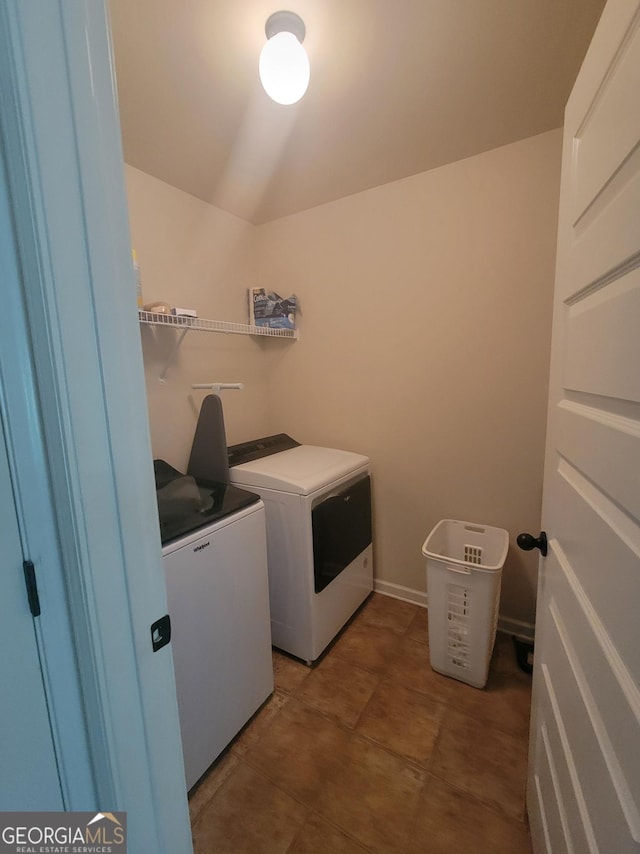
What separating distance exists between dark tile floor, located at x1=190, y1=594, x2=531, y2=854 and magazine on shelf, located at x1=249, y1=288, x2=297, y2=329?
189 centimetres

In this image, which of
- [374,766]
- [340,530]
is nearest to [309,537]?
[340,530]

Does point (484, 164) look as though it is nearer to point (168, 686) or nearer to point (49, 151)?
point (49, 151)

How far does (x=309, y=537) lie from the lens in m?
1.58

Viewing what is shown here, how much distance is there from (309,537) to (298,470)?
1.07ft

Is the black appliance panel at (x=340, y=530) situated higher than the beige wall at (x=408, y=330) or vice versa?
the beige wall at (x=408, y=330)

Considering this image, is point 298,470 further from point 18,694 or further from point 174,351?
point 18,694

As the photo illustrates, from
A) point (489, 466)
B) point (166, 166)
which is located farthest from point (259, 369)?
point (489, 466)

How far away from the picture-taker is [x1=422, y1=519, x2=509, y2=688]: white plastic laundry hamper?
148cm

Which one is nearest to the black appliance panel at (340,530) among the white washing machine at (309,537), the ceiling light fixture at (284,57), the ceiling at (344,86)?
the white washing machine at (309,537)

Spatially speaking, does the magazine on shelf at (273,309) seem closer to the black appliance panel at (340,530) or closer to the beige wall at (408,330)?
the beige wall at (408,330)

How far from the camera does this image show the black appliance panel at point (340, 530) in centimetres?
163

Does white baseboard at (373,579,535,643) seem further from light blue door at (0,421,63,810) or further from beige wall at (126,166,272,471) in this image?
light blue door at (0,421,63,810)

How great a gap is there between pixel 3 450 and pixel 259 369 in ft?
6.29

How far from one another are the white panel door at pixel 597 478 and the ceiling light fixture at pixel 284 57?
754mm
